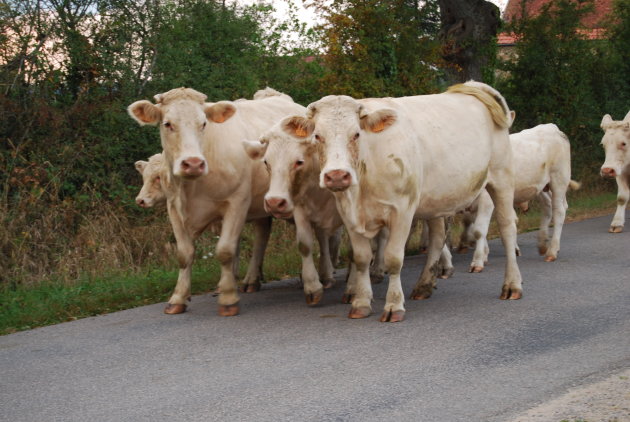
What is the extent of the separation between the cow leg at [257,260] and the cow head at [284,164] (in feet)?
6.33

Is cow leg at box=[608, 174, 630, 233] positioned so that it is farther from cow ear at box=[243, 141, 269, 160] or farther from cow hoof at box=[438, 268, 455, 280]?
cow ear at box=[243, 141, 269, 160]

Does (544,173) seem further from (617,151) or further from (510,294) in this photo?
(510,294)

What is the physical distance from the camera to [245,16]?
714 inches

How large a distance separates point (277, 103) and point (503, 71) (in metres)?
14.1

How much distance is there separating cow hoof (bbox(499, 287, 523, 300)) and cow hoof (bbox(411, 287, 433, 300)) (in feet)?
2.38

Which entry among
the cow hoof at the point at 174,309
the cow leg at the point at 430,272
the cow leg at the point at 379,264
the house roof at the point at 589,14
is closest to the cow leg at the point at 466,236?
the cow leg at the point at 379,264

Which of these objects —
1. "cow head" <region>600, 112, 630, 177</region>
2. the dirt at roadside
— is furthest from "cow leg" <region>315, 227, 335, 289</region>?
"cow head" <region>600, 112, 630, 177</region>

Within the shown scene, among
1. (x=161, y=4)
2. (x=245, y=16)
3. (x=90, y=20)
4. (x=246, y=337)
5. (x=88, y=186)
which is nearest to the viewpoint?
(x=246, y=337)

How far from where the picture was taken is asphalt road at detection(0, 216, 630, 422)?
5.32 metres

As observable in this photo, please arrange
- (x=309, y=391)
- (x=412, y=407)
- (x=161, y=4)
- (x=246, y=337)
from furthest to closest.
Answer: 1. (x=161, y=4)
2. (x=246, y=337)
3. (x=309, y=391)
4. (x=412, y=407)

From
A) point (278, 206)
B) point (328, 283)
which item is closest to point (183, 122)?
point (278, 206)

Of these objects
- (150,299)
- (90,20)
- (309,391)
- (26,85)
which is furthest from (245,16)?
(309,391)

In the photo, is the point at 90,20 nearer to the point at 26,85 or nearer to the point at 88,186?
the point at 26,85

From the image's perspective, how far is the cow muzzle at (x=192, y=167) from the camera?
7887 mm
